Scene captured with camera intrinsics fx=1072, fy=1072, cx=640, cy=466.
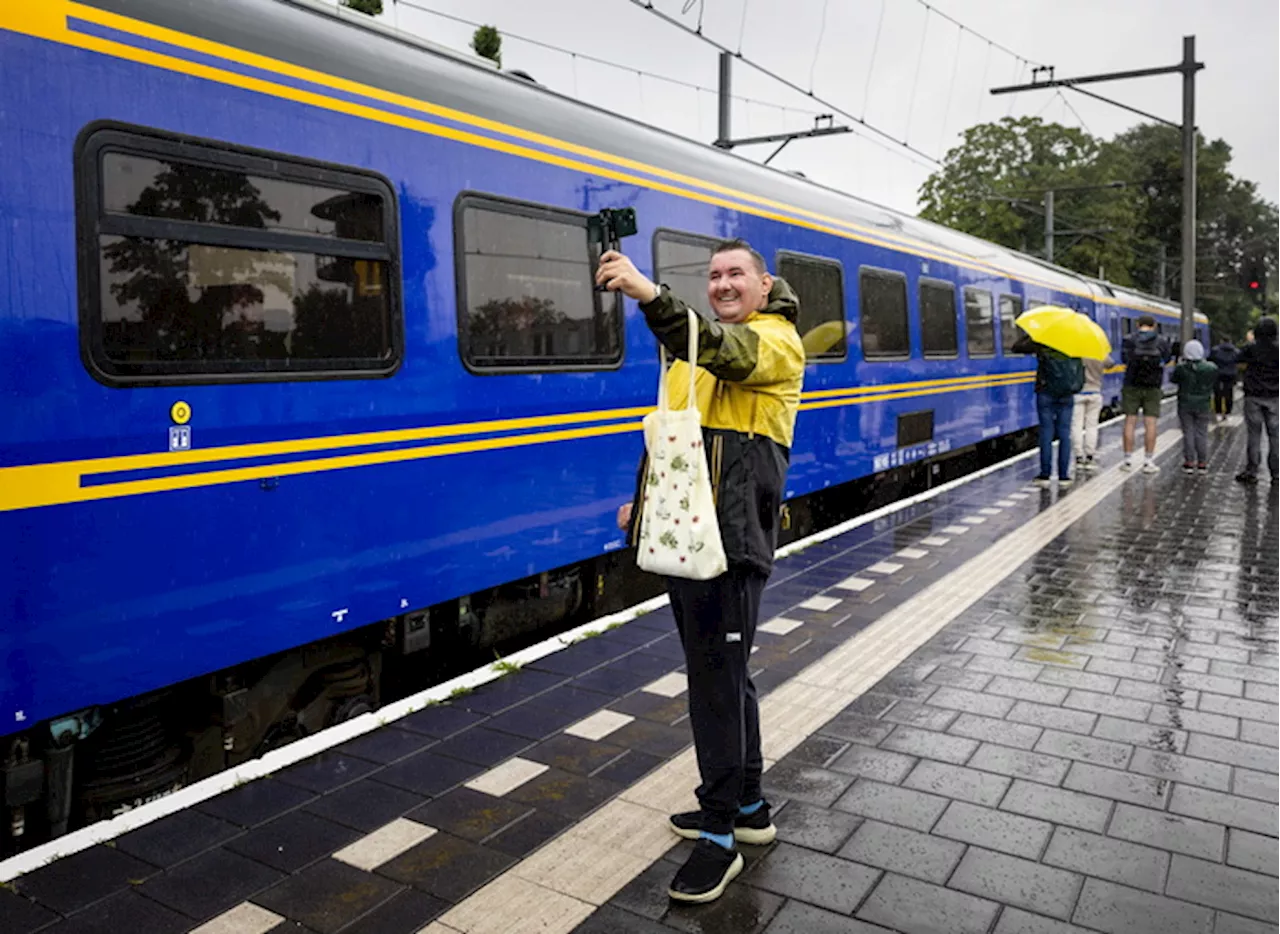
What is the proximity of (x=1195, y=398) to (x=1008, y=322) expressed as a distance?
9.93 ft

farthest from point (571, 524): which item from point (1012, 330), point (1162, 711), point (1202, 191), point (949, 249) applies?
point (1202, 191)

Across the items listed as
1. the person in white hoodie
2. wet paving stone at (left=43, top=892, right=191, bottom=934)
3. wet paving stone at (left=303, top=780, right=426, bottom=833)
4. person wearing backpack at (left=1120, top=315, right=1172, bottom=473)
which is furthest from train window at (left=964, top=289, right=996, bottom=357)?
wet paving stone at (left=43, top=892, right=191, bottom=934)

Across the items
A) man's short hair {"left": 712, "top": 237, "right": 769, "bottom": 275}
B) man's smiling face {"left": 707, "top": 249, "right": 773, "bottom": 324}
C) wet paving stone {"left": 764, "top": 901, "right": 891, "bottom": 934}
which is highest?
man's short hair {"left": 712, "top": 237, "right": 769, "bottom": 275}

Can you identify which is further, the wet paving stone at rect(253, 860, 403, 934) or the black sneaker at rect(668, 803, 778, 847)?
the black sneaker at rect(668, 803, 778, 847)

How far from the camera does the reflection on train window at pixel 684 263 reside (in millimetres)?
7031

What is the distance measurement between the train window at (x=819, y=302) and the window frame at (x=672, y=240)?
1.20 m

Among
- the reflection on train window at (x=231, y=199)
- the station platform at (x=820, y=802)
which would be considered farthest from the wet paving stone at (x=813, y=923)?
the reflection on train window at (x=231, y=199)

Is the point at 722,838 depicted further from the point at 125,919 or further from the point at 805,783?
the point at 125,919

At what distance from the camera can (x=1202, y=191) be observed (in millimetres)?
58281

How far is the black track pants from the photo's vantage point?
3223 millimetres

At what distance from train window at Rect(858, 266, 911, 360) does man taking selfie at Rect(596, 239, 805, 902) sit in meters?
7.08

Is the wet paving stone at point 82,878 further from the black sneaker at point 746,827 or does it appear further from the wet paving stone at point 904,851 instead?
the wet paving stone at point 904,851

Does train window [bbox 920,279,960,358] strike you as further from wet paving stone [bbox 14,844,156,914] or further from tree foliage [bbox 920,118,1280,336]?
tree foliage [bbox 920,118,1280,336]

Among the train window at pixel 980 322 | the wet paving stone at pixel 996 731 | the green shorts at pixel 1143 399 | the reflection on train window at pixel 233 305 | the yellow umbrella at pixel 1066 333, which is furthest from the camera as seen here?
the train window at pixel 980 322
